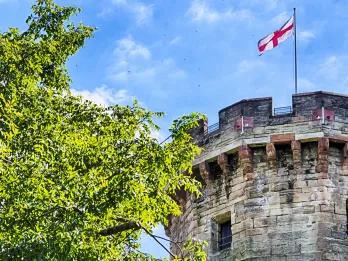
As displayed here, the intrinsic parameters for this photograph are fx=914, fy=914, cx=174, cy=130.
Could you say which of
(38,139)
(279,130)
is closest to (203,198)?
(279,130)

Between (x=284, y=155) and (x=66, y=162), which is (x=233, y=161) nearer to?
(x=284, y=155)

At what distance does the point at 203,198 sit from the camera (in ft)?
66.3

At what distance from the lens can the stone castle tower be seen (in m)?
18.4

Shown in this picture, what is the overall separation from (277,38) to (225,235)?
4858 millimetres

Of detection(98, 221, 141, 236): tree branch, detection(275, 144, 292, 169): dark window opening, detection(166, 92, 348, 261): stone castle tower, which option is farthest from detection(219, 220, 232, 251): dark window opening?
detection(98, 221, 141, 236): tree branch

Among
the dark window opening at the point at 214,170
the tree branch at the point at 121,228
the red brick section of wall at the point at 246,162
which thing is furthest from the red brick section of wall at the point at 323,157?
the tree branch at the point at 121,228

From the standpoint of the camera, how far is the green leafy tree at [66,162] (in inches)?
500

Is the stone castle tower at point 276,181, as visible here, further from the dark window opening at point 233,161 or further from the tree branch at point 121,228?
the tree branch at point 121,228

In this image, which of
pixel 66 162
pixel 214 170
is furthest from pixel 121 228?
pixel 214 170

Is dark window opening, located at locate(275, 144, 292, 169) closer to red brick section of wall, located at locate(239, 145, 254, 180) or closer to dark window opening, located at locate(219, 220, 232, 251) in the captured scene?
red brick section of wall, located at locate(239, 145, 254, 180)

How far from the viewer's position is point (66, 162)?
44.4ft

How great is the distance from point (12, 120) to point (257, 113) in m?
7.41

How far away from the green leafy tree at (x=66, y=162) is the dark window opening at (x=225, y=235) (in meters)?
4.56

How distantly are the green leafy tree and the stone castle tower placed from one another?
13.4ft
